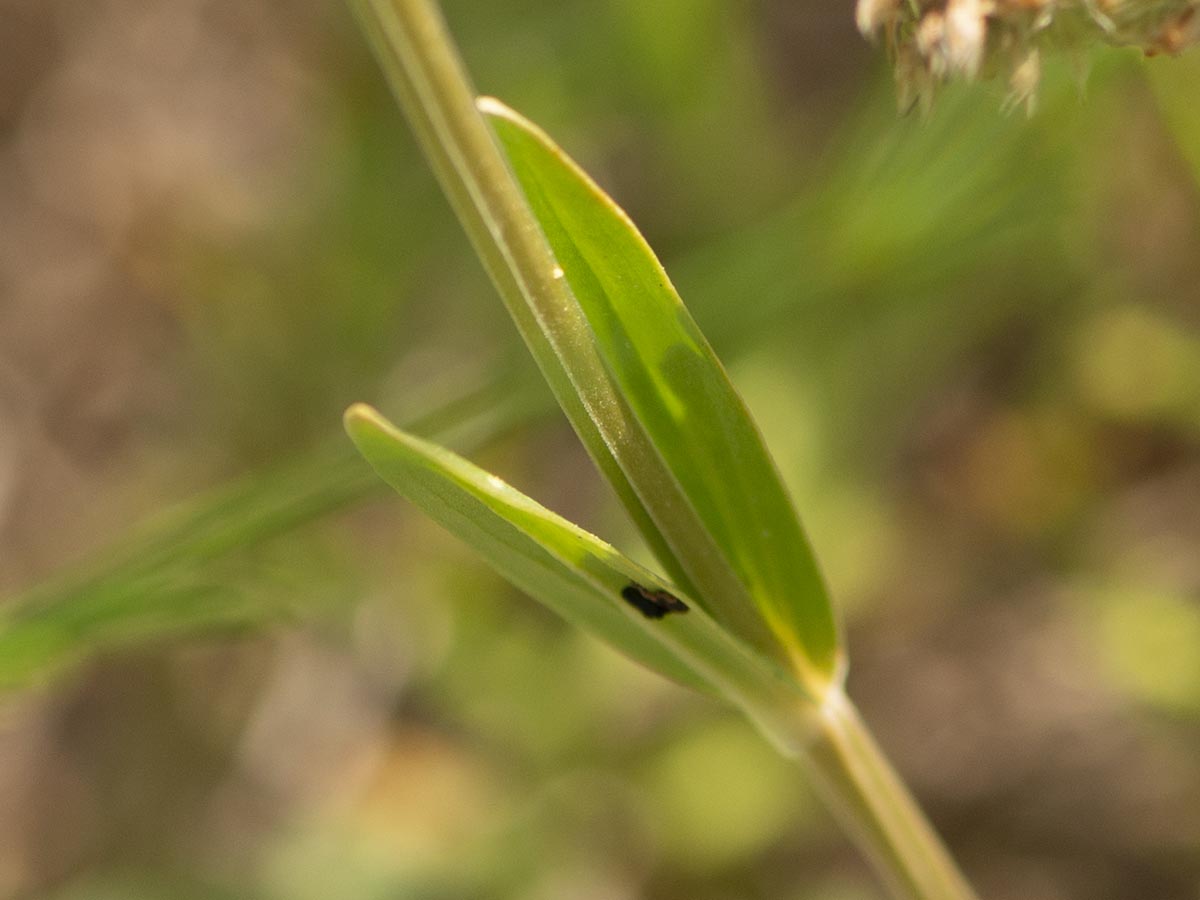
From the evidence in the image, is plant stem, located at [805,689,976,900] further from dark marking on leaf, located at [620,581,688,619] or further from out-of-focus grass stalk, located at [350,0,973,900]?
out-of-focus grass stalk, located at [350,0,973,900]

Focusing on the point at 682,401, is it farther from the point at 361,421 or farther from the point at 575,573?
the point at 361,421

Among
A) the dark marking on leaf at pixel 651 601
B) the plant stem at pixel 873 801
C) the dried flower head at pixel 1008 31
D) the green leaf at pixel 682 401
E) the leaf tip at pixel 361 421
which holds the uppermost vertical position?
the dried flower head at pixel 1008 31

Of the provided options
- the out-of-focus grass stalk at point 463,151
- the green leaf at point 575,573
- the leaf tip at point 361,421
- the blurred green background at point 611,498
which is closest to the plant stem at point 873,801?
the green leaf at point 575,573

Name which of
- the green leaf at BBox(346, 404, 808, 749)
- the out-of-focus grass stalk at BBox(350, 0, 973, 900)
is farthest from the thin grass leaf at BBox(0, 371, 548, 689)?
the out-of-focus grass stalk at BBox(350, 0, 973, 900)

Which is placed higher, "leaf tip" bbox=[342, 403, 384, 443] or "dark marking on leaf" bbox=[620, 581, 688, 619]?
"leaf tip" bbox=[342, 403, 384, 443]

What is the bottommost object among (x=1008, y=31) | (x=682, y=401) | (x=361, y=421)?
(x=361, y=421)

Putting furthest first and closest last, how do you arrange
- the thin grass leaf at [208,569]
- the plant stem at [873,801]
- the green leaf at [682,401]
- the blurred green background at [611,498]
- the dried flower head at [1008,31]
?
the blurred green background at [611,498] < the thin grass leaf at [208,569] < the plant stem at [873,801] < the green leaf at [682,401] < the dried flower head at [1008,31]

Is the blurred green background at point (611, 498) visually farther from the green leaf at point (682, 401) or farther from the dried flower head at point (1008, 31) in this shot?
the dried flower head at point (1008, 31)

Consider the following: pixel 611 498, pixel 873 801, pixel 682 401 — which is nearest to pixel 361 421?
pixel 682 401
